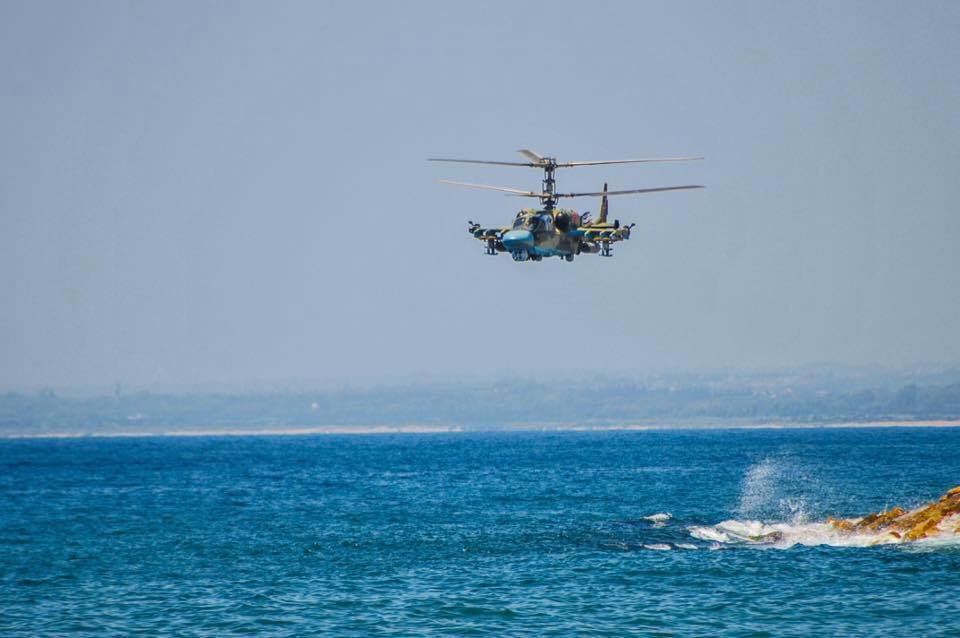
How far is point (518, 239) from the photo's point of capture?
45938 mm

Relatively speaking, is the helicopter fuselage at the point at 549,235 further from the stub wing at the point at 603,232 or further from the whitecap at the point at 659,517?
the whitecap at the point at 659,517

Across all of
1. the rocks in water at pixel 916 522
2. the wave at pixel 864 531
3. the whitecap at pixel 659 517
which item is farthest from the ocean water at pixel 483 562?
the rocks in water at pixel 916 522

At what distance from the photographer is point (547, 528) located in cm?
6488

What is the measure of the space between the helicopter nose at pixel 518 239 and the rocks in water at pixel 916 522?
22.5 meters

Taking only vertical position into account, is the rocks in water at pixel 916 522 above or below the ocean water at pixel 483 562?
above

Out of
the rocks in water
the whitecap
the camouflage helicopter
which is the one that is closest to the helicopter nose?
the camouflage helicopter

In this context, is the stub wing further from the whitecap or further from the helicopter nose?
the whitecap

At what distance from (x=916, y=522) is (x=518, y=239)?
23.9m

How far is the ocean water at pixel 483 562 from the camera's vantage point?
39688 mm

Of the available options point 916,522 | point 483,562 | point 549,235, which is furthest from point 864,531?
point 549,235

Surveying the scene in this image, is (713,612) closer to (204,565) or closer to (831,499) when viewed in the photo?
(204,565)

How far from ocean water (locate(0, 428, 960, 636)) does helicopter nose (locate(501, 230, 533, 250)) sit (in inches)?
536

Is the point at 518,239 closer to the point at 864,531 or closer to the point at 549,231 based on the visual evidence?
the point at 549,231

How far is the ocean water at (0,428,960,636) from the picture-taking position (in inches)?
1563
